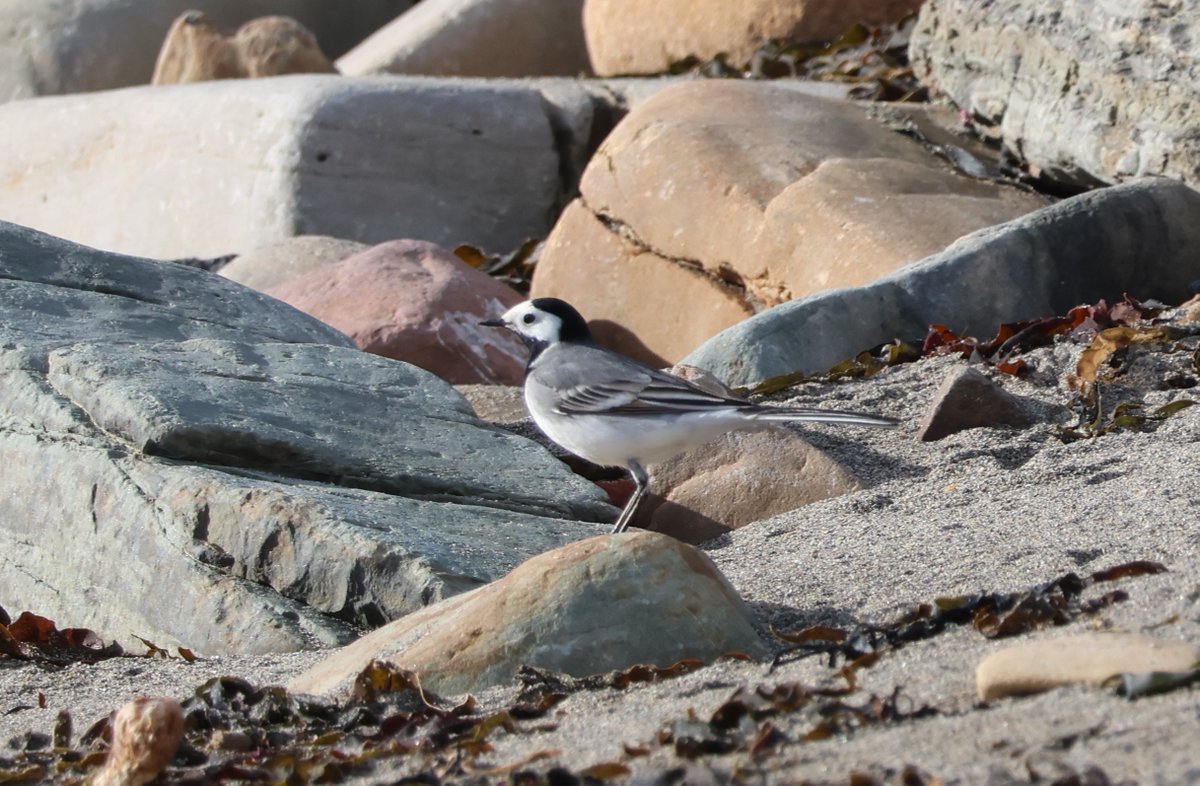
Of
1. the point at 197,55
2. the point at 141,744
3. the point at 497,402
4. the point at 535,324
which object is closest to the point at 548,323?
the point at 535,324

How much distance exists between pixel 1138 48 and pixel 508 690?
533cm

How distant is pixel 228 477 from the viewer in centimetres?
550

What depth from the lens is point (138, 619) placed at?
545cm

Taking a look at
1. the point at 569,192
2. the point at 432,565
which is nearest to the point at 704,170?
the point at 569,192

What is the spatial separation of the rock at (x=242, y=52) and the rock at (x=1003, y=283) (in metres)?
7.19

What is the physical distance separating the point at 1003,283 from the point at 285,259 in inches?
169


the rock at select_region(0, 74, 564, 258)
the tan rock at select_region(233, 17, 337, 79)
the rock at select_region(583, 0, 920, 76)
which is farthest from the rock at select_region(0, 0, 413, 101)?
the rock at select_region(583, 0, 920, 76)

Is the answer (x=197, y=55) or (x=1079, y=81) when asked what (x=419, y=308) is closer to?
(x=1079, y=81)

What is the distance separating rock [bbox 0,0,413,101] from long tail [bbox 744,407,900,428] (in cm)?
1122

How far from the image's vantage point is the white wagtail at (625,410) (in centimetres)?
539

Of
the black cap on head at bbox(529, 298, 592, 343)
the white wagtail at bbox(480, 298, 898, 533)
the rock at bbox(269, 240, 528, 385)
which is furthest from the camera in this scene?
the rock at bbox(269, 240, 528, 385)

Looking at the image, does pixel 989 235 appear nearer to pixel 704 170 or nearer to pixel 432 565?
pixel 704 170

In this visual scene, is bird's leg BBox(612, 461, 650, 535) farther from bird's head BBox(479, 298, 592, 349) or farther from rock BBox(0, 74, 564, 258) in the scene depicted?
rock BBox(0, 74, 564, 258)

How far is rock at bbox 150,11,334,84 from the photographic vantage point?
1320 centimetres
